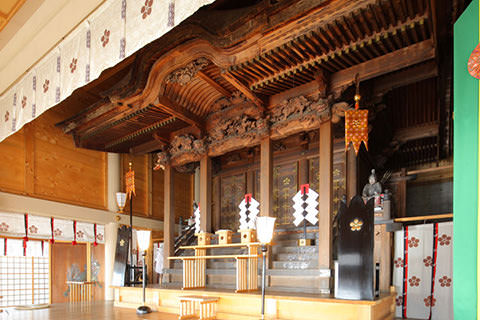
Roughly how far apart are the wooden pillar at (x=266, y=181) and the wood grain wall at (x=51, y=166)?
202 inches

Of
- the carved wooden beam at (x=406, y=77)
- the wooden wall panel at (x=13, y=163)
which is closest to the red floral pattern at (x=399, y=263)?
the carved wooden beam at (x=406, y=77)

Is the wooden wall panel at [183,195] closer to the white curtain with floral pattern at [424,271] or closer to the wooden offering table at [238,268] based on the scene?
the wooden offering table at [238,268]

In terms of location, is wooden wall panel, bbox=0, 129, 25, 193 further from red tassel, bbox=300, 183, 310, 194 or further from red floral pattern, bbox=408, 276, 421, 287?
red floral pattern, bbox=408, 276, 421, 287

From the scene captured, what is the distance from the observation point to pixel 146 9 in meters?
2.31

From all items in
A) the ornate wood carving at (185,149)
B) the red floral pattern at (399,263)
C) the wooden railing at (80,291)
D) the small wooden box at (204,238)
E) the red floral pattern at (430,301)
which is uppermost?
the ornate wood carving at (185,149)

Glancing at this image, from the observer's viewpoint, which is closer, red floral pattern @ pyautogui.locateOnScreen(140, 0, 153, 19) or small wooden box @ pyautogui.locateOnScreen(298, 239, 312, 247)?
red floral pattern @ pyautogui.locateOnScreen(140, 0, 153, 19)

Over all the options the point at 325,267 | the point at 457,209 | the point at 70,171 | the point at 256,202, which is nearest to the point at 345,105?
the point at 325,267

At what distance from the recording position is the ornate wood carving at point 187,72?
5857 mm

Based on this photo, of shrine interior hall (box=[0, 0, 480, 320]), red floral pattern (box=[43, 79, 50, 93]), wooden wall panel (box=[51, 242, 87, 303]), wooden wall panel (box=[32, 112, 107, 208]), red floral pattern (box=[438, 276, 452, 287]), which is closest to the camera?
shrine interior hall (box=[0, 0, 480, 320])

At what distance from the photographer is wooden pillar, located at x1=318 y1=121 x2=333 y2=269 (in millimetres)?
5191

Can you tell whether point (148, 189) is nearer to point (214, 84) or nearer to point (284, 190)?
point (284, 190)

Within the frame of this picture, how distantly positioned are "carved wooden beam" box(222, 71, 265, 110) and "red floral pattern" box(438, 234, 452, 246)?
3.85m

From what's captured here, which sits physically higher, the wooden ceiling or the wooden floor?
the wooden ceiling

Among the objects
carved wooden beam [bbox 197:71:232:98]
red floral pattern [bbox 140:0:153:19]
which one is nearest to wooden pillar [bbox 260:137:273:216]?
carved wooden beam [bbox 197:71:232:98]
